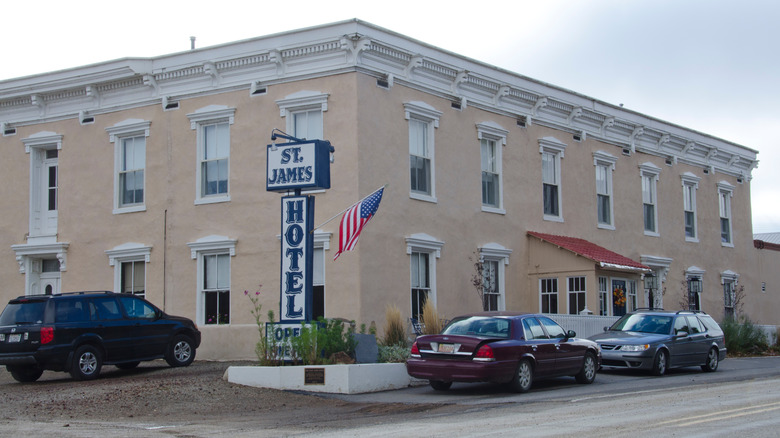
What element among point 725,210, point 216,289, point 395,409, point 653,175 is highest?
point 653,175

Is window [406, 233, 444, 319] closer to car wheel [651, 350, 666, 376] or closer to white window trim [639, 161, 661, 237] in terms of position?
car wheel [651, 350, 666, 376]

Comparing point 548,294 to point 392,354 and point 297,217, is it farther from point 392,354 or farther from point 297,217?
point 297,217

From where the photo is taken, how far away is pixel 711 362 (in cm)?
2114

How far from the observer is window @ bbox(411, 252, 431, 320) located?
2261 centimetres

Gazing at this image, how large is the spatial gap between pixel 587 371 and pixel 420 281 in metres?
6.13

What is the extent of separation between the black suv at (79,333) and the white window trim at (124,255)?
469 centimetres

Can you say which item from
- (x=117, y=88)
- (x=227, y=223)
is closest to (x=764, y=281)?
(x=227, y=223)

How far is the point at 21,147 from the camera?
85.4ft

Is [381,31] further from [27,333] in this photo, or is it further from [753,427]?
[753,427]

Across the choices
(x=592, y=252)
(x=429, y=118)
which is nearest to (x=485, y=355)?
(x=429, y=118)

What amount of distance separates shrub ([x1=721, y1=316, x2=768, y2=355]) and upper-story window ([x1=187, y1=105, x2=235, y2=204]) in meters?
15.5

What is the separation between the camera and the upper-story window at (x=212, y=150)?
910 inches

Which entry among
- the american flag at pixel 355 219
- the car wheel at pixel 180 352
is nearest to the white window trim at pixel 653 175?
the american flag at pixel 355 219

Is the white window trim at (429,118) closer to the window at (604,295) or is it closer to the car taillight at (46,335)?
the window at (604,295)
